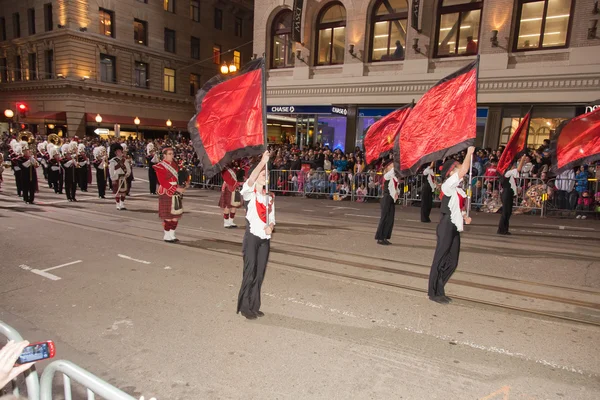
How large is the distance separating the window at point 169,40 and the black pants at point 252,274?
41.5 m

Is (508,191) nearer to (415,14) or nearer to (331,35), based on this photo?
(415,14)

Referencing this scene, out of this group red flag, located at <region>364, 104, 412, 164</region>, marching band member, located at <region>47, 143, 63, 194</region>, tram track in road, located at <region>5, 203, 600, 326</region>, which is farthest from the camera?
marching band member, located at <region>47, 143, 63, 194</region>

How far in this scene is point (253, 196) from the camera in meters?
4.93

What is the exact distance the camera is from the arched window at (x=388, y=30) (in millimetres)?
20344

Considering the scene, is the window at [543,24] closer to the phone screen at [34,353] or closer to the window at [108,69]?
the phone screen at [34,353]

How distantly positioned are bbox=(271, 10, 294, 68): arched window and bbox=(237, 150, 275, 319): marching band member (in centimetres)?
2046

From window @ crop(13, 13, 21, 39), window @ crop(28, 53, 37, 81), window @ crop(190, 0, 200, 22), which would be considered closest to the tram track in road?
window @ crop(28, 53, 37, 81)

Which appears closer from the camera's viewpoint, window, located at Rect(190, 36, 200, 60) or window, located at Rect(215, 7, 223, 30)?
window, located at Rect(190, 36, 200, 60)

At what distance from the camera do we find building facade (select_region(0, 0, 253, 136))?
1336 inches

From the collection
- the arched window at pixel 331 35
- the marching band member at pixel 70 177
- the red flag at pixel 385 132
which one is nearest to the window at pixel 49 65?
the marching band member at pixel 70 177

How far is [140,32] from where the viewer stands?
38.2m

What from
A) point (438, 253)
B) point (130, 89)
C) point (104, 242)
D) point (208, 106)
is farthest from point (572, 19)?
point (130, 89)

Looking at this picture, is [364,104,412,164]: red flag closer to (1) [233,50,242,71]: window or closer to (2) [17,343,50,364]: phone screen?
(2) [17,343,50,364]: phone screen

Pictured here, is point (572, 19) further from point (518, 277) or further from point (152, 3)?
point (152, 3)
